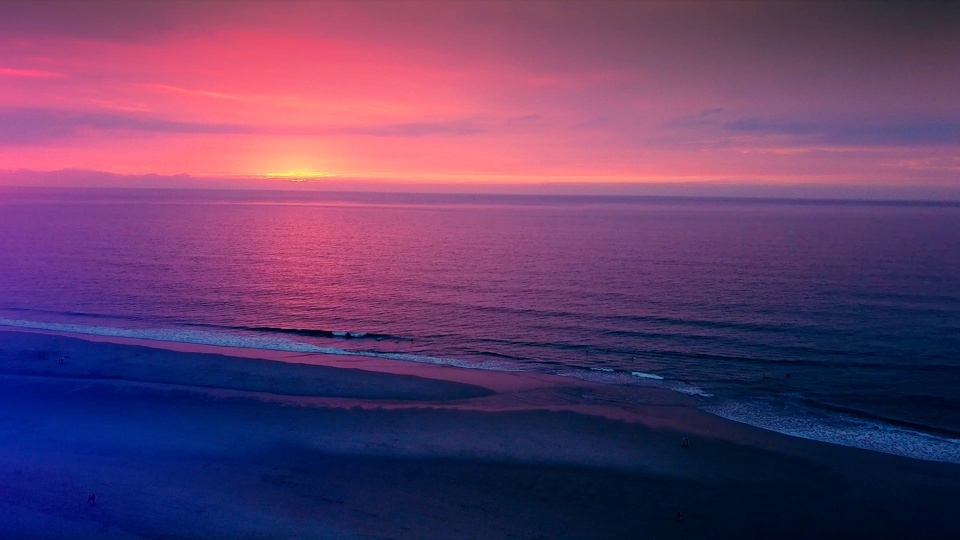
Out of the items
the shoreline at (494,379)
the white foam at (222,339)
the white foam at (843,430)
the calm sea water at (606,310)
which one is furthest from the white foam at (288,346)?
the white foam at (843,430)

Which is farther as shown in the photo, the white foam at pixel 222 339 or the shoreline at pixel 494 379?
the white foam at pixel 222 339

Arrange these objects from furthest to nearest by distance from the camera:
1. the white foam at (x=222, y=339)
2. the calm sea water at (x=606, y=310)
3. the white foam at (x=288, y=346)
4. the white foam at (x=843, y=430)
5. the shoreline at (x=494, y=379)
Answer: the white foam at (x=222, y=339)
the white foam at (x=288, y=346)
the calm sea water at (x=606, y=310)
the shoreline at (x=494, y=379)
the white foam at (x=843, y=430)

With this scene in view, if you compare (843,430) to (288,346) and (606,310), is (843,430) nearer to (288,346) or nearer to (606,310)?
(606,310)

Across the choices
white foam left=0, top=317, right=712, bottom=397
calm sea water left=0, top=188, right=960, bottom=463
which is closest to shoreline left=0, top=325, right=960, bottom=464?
white foam left=0, top=317, right=712, bottom=397

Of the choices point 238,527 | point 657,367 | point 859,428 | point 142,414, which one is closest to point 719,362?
point 657,367

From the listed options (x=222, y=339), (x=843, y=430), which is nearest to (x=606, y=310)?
(x=843, y=430)

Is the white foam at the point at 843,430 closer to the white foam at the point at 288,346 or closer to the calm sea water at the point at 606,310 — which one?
the calm sea water at the point at 606,310

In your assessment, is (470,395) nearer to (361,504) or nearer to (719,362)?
(361,504)

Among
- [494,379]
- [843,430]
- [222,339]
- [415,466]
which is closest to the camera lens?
[415,466]
